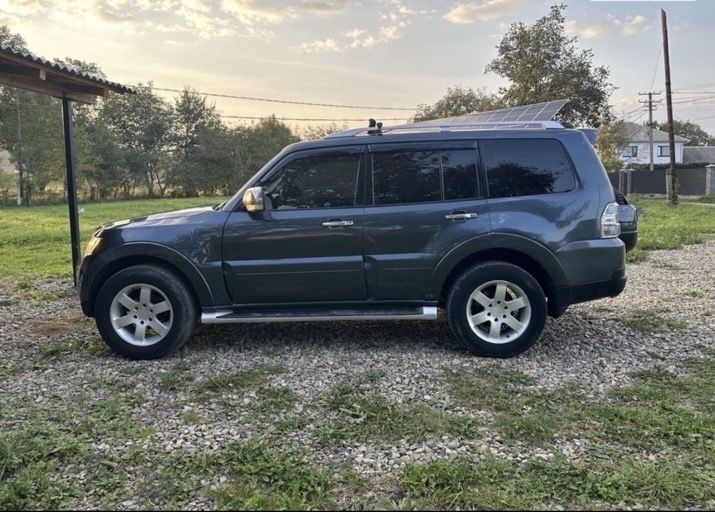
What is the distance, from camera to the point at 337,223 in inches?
175

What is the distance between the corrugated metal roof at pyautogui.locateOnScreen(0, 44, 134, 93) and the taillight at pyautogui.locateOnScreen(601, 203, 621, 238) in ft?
19.1

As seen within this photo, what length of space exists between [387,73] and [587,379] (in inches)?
644

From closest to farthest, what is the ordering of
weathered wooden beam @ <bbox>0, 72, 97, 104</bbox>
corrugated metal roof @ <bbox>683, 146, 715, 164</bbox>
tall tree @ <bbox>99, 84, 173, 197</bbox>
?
weathered wooden beam @ <bbox>0, 72, 97, 104</bbox> → tall tree @ <bbox>99, 84, 173, 197</bbox> → corrugated metal roof @ <bbox>683, 146, 715, 164</bbox>

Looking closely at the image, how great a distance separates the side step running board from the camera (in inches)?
175

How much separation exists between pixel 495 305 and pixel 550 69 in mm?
27693

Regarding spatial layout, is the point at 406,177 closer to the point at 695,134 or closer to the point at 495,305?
the point at 495,305

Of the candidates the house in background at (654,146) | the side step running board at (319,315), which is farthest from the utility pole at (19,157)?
the house in background at (654,146)

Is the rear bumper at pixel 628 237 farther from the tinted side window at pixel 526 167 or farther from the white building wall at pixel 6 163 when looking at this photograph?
the white building wall at pixel 6 163

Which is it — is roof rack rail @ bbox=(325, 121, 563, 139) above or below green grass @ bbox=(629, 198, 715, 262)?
above

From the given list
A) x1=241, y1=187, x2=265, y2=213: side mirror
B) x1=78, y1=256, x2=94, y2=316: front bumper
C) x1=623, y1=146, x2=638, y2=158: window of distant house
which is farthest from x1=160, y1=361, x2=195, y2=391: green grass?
x1=623, y1=146, x2=638, y2=158: window of distant house

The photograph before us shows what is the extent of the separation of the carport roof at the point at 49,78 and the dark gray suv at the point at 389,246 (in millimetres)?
2554

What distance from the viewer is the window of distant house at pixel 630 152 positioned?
5406 centimetres

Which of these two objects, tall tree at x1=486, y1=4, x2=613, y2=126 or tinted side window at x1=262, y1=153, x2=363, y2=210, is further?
tall tree at x1=486, y1=4, x2=613, y2=126

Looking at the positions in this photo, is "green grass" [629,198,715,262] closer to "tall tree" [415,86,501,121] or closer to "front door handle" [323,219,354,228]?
"front door handle" [323,219,354,228]
